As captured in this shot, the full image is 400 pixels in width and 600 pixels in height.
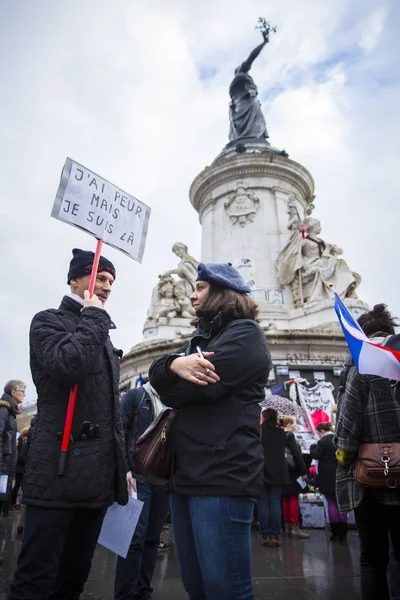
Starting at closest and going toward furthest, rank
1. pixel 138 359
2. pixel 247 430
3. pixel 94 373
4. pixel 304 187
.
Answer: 1. pixel 247 430
2. pixel 94 373
3. pixel 138 359
4. pixel 304 187

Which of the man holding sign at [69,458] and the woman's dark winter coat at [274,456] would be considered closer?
the man holding sign at [69,458]

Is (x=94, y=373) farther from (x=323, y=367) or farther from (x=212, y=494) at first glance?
(x=323, y=367)

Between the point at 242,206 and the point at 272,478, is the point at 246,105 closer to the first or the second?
the point at 242,206

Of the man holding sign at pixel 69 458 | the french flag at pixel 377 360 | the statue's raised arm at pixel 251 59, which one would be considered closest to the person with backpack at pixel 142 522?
the man holding sign at pixel 69 458

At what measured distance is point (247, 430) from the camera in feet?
6.49

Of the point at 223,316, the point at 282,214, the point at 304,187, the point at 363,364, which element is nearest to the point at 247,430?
the point at 223,316

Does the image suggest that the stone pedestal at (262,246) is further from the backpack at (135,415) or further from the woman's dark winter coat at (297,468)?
the backpack at (135,415)

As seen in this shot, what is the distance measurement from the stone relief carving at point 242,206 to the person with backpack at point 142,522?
418 inches

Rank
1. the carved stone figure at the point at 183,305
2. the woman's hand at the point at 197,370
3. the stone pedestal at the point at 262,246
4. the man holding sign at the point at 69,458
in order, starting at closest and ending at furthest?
the woman's hand at the point at 197,370
the man holding sign at the point at 69,458
the stone pedestal at the point at 262,246
the carved stone figure at the point at 183,305

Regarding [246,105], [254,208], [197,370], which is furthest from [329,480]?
[246,105]

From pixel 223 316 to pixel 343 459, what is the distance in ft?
3.70

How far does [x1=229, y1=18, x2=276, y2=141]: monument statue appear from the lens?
686 inches

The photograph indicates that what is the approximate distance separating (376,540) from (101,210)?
9.07 feet

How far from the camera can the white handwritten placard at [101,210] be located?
10.6 ft
